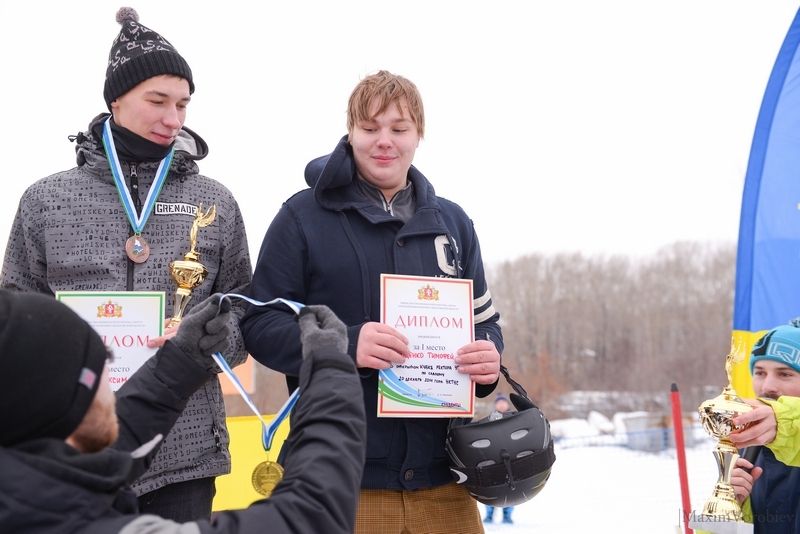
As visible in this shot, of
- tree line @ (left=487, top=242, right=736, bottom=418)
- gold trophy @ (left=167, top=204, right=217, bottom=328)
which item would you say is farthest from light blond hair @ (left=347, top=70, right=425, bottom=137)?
tree line @ (left=487, top=242, right=736, bottom=418)

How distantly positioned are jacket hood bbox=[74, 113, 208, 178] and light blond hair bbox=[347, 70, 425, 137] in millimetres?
545

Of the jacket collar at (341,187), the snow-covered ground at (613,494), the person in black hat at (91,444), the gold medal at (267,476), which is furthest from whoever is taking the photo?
the snow-covered ground at (613,494)

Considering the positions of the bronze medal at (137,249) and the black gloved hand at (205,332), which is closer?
the black gloved hand at (205,332)

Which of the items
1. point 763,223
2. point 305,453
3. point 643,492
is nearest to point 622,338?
point 643,492

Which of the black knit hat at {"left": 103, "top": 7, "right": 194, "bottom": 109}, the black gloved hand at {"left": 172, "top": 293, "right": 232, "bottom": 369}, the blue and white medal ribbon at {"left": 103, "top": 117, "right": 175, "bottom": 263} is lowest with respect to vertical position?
the black gloved hand at {"left": 172, "top": 293, "right": 232, "bottom": 369}

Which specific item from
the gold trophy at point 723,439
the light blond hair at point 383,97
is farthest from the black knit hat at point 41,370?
the gold trophy at point 723,439

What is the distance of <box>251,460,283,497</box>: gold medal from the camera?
246 centimetres

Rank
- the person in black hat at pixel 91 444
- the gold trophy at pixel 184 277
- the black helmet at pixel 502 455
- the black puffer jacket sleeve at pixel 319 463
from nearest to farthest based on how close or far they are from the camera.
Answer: the person in black hat at pixel 91 444
the black puffer jacket sleeve at pixel 319 463
the black helmet at pixel 502 455
the gold trophy at pixel 184 277

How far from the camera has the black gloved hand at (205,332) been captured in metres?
2.17

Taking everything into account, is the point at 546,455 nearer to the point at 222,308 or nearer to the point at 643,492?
the point at 222,308

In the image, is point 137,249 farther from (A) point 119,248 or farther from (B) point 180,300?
(B) point 180,300

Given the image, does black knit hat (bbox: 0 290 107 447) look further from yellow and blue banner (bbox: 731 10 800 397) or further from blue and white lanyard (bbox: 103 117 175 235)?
yellow and blue banner (bbox: 731 10 800 397)

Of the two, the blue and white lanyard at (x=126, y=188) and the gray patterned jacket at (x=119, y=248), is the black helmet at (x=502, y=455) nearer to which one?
the gray patterned jacket at (x=119, y=248)

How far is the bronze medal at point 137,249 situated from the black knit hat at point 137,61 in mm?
503
